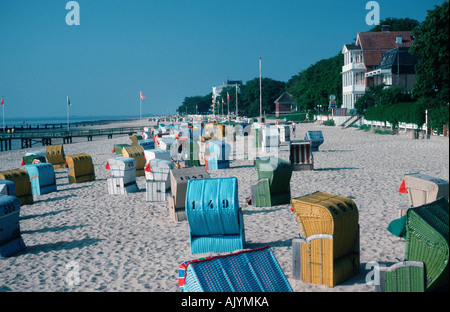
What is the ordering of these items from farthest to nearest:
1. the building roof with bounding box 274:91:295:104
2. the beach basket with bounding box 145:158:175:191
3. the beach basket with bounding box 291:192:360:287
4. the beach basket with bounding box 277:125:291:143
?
the building roof with bounding box 274:91:295:104, the beach basket with bounding box 277:125:291:143, the beach basket with bounding box 145:158:175:191, the beach basket with bounding box 291:192:360:287

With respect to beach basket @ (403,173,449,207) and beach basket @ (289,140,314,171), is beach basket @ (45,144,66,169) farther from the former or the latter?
beach basket @ (403,173,449,207)

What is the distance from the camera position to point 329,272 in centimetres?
670

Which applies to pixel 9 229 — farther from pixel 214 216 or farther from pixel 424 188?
pixel 424 188

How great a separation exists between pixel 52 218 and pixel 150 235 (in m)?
4.25

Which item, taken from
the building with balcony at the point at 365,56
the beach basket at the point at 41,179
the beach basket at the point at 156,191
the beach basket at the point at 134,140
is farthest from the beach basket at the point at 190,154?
the building with balcony at the point at 365,56

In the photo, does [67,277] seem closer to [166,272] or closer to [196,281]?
[166,272]

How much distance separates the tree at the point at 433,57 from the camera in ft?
92.5

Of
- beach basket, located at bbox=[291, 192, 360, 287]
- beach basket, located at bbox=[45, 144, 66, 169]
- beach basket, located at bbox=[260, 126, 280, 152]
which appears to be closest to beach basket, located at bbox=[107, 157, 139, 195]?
beach basket, located at bbox=[291, 192, 360, 287]

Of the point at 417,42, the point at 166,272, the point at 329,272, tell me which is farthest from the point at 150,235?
the point at 417,42

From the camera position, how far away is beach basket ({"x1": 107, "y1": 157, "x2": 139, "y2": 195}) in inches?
630

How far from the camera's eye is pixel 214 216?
8578mm

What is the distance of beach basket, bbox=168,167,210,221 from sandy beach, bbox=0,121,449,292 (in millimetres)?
265

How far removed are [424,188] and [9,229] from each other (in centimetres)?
845
